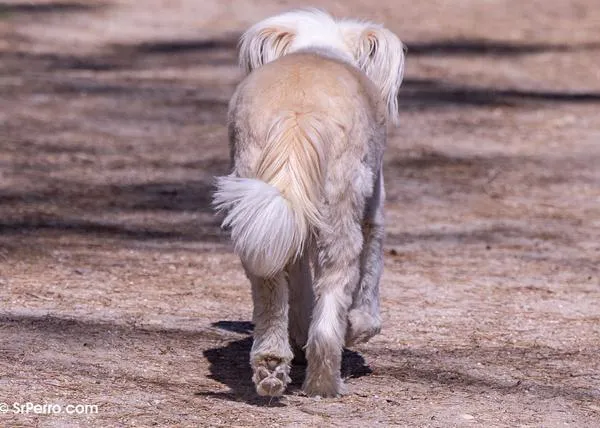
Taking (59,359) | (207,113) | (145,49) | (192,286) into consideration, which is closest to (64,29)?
(145,49)

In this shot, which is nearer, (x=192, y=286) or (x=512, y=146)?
(x=192, y=286)

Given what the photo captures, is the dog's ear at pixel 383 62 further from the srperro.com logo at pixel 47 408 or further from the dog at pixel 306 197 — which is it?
the srperro.com logo at pixel 47 408

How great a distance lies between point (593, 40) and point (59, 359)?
1228 cm

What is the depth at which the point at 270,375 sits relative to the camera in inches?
185

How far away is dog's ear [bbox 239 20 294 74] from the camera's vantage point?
5.71 meters

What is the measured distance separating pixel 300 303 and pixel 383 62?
3.88 feet

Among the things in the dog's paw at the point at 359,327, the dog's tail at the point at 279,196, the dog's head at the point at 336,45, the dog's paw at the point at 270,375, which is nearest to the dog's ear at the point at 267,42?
the dog's head at the point at 336,45

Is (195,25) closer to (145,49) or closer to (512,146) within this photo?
(145,49)

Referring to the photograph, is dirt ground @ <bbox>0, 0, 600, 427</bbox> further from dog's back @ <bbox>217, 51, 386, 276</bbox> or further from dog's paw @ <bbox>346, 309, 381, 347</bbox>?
dog's back @ <bbox>217, 51, 386, 276</bbox>

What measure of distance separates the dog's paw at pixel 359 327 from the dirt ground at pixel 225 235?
24 cm

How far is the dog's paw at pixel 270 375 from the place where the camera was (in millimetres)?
4672

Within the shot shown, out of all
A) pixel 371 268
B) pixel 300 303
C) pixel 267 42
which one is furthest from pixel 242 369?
pixel 267 42

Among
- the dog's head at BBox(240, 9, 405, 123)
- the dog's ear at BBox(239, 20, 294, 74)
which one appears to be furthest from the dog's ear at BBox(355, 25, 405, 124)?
the dog's ear at BBox(239, 20, 294, 74)

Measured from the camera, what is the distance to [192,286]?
6988 millimetres
